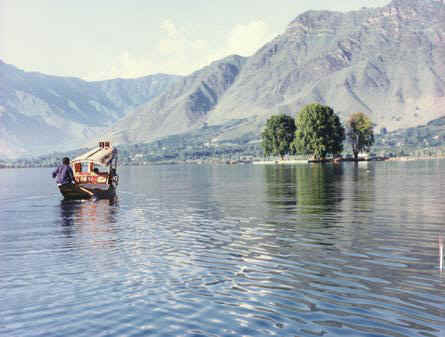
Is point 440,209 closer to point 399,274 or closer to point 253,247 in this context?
point 253,247

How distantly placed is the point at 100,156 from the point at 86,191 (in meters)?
5.86

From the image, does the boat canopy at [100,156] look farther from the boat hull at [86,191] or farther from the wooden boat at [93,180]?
the boat hull at [86,191]

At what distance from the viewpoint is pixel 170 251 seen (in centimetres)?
3120

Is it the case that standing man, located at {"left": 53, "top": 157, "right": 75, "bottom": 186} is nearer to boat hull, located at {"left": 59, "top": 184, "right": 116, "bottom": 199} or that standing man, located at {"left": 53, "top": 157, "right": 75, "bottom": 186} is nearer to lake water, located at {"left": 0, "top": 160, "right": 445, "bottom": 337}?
boat hull, located at {"left": 59, "top": 184, "right": 116, "bottom": 199}

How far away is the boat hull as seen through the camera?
7262cm

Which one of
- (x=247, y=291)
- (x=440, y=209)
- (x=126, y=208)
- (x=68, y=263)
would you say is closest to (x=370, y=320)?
(x=247, y=291)

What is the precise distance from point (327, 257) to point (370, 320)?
10.2 meters

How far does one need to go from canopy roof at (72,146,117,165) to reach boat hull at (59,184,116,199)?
150 inches

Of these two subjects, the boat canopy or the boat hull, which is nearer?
the boat hull

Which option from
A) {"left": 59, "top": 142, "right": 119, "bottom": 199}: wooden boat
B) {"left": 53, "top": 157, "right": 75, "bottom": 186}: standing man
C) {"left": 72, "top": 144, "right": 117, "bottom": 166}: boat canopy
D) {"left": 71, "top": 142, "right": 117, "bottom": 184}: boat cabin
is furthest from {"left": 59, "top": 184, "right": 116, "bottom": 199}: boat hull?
{"left": 72, "top": 144, "right": 117, "bottom": 166}: boat canopy

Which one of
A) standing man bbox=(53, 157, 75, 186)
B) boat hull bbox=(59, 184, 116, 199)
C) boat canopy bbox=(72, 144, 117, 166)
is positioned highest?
boat canopy bbox=(72, 144, 117, 166)

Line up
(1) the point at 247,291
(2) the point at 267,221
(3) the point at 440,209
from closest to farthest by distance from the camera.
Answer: (1) the point at 247,291 < (2) the point at 267,221 < (3) the point at 440,209

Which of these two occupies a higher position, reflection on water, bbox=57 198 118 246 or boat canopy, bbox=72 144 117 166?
boat canopy, bbox=72 144 117 166

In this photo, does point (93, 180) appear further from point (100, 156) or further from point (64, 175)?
point (64, 175)
